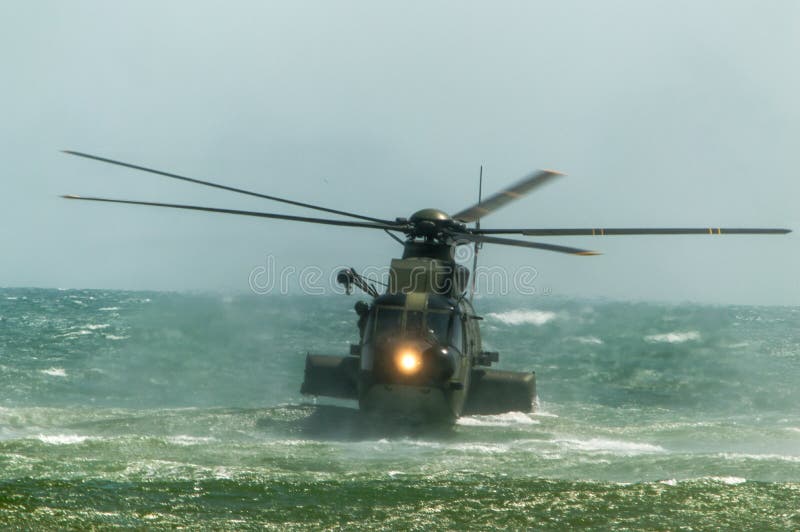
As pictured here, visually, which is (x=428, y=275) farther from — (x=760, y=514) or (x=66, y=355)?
(x=66, y=355)

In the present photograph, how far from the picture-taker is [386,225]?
15281mm

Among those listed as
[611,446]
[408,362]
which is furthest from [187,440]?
[611,446]

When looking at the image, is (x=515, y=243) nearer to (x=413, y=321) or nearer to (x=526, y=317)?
(x=413, y=321)

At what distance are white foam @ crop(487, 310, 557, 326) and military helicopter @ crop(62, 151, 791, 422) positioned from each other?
1531 inches

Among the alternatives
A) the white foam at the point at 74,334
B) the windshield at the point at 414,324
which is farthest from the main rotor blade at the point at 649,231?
the white foam at the point at 74,334

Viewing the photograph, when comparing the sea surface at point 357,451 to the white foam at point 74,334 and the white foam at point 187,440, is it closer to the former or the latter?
the white foam at point 187,440

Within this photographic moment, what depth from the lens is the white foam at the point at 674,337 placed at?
43.6 meters

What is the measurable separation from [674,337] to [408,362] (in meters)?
35.6

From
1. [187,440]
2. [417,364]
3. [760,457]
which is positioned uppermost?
[417,364]

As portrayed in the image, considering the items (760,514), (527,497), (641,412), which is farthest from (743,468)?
(641,412)

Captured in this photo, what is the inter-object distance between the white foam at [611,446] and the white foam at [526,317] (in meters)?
41.1

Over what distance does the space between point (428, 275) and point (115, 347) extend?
694 inches

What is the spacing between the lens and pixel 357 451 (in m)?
11.8

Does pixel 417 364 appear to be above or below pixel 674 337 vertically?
below
